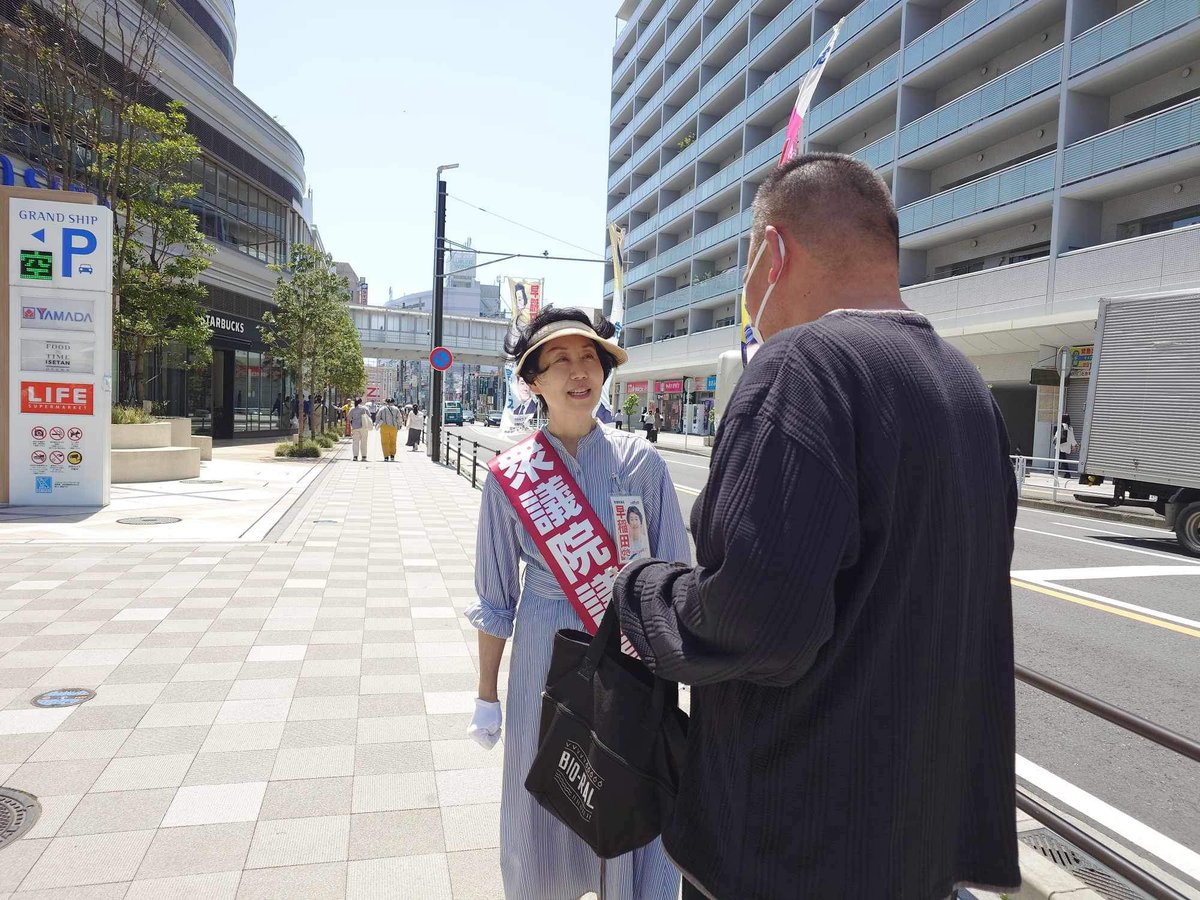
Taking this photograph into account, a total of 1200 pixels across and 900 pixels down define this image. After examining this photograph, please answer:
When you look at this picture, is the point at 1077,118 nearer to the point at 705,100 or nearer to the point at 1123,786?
the point at 1123,786

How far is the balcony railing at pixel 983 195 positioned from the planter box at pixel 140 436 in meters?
22.4

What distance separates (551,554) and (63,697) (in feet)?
12.1

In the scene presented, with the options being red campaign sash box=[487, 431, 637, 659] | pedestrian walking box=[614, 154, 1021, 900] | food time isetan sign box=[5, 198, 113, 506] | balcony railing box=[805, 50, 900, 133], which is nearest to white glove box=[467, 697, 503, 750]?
red campaign sash box=[487, 431, 637, 659]

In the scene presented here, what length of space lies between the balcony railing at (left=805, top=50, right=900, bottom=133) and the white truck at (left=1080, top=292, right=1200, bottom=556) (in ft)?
61.8

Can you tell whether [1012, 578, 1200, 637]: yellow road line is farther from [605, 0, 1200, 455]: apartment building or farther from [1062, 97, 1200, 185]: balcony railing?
[1062, 97, 1200, 185]: balcony railing

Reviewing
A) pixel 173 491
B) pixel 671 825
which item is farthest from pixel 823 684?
pixel 173 491

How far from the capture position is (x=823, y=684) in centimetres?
118

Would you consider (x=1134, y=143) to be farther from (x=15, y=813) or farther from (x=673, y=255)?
(x=673, y=255)

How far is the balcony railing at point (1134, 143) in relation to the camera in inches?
698

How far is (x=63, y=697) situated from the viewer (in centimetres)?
438

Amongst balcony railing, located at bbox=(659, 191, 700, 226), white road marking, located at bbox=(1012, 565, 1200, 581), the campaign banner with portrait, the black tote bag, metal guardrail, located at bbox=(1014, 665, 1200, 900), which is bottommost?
white road marking, located at bbox=(1012, 565, 1200, 581)

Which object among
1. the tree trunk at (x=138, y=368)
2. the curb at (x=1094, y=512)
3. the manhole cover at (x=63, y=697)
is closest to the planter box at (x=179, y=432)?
the tree trunk at (x=138, y=368)

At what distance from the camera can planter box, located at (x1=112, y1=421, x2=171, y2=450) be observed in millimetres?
14609

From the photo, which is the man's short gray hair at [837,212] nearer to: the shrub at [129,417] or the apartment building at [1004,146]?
the shrub at [129,417]
